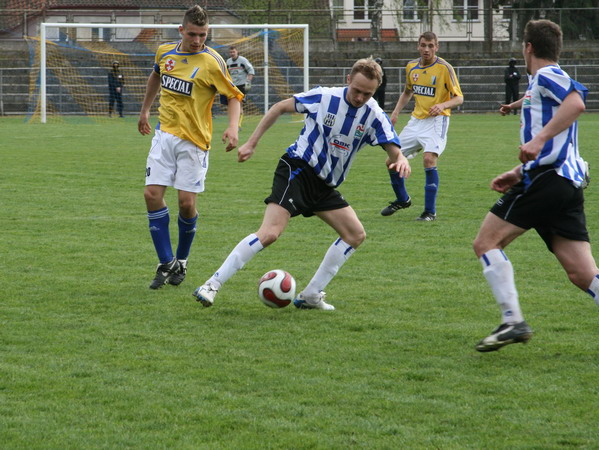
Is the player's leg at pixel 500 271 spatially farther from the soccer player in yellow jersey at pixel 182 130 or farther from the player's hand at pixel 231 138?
the soccer player in yellow jersey at pixel 182 130

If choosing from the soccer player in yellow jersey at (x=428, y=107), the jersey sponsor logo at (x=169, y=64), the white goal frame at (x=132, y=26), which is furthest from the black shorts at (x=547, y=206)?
the white goal frame at (x=132, y=26)

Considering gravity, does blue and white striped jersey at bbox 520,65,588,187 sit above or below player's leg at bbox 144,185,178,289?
above

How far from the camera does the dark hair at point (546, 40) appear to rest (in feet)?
16.3

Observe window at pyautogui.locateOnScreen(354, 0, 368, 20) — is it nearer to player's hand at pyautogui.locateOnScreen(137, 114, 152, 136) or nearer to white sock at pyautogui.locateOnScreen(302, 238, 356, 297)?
player's hand at pyautogui.locateOnScreen(137, 114, 152, 136)

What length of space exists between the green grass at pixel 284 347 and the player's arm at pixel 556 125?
3.61 ft

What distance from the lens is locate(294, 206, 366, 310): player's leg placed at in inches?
247

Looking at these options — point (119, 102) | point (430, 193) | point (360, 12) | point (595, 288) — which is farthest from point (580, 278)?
point (360, 12)

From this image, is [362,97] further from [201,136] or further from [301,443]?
[301,443]

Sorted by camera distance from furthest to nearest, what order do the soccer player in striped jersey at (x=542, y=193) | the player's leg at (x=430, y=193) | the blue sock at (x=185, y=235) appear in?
1. the player's leg at (x=430, y=193)
2. the blue sock at (x=185, y=235)
3. the soccer player in striped jersey at (x=542, y=193)

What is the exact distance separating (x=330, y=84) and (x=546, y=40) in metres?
29.2

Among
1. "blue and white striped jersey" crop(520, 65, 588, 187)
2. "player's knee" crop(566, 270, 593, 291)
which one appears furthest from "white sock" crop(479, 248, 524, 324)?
"blue and white striped jersey" crop(520, 65, 588, 187)

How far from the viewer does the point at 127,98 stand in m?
30.6

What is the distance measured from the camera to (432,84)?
37.0ft

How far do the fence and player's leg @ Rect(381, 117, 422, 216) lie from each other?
62.3 feet
